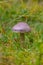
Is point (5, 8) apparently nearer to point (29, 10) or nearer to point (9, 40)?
point (29, 10)

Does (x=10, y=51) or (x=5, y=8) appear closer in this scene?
(x=10, y=51)

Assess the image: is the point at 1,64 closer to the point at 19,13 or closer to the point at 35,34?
the point at 35,34

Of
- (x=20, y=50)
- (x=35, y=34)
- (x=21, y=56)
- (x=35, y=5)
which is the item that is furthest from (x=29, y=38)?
(x=35, y=5)

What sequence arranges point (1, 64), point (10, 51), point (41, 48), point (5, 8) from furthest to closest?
point (5, 8) < point (10, 51) < point (1, 64) < point (41, 48)

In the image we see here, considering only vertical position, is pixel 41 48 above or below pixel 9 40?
above

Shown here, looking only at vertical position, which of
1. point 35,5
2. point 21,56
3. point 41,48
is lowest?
point 35,5

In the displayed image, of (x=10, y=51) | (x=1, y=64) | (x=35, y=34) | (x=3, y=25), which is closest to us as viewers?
(x=1, y=64)

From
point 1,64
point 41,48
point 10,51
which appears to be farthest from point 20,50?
point 41,48
